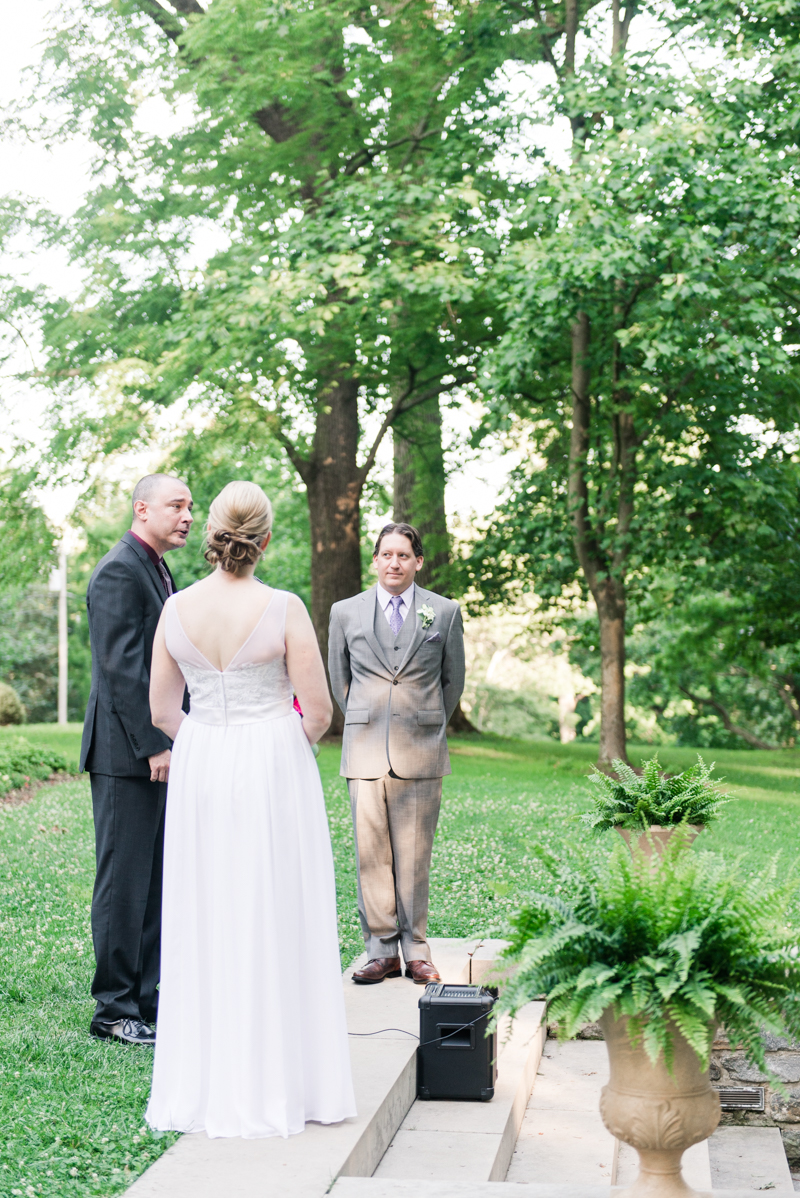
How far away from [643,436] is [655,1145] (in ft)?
41.8

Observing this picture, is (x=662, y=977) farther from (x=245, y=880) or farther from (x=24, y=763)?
(x=24, y=763)

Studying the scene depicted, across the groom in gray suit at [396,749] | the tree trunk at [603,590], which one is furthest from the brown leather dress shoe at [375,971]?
the tree trunk at [603,590]

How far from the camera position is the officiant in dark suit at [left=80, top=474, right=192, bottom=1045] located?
472cm

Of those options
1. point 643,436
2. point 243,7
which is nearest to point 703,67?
point 643,436

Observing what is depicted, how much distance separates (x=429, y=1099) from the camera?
4.69m

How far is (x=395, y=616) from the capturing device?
576 cm

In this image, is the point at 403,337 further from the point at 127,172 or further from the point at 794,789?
the point at 794,789

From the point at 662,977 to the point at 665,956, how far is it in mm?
94

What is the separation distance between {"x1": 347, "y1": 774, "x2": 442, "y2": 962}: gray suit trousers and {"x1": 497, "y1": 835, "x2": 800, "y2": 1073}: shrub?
8.06 feet

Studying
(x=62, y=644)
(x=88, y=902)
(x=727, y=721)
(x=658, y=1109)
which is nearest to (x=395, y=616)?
(x=658, y=1109)

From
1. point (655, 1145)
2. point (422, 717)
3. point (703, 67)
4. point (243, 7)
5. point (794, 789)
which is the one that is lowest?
point (794, 789)

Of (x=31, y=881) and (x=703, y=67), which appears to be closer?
(x=31, y=881)

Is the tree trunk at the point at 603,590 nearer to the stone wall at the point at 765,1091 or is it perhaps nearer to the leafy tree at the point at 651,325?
the leafy tree at the point at 651,325

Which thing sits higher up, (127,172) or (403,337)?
(127,172)
